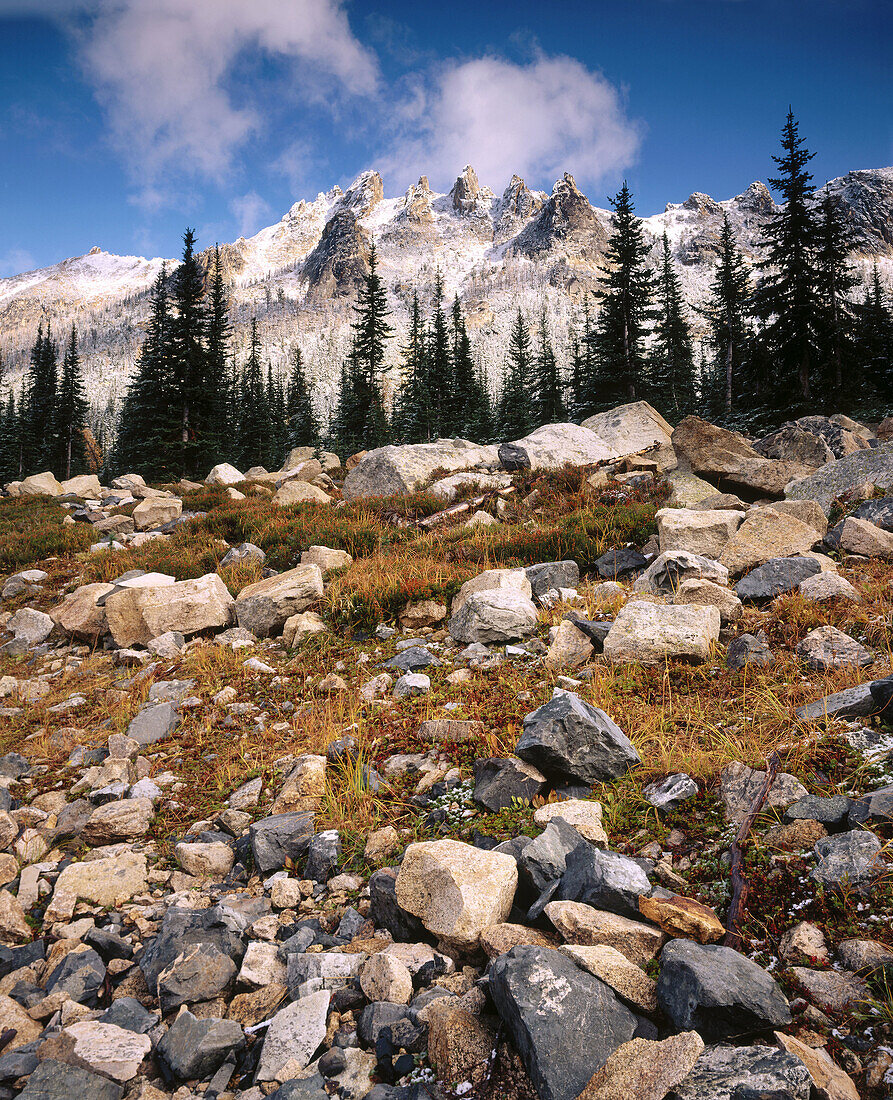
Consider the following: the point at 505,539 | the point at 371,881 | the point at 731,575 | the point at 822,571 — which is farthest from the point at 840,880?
the point at 505,539

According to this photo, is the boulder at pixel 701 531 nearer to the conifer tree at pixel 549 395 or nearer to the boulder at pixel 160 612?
the boulder at pixel 160 612

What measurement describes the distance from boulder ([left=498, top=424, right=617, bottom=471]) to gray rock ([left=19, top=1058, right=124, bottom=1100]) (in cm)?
1340

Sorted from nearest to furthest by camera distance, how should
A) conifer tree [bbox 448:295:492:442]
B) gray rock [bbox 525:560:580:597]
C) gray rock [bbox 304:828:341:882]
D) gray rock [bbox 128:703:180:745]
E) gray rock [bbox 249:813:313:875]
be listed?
gray rock [bbox 304:828:341:882] → gray rock [bbox 249:813:313:875] → gray rock [bbox 128:703:180:745] → gray rock [bbox 525:560:580:597] → conifer tree [bbox 448:295:492:442]

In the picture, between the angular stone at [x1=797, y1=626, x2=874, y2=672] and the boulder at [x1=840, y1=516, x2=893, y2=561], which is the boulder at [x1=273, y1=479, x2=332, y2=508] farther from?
the angular stone at [x1=797, y1=626, x2=874, y2=672]

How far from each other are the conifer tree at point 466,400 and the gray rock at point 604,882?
37.8 metres

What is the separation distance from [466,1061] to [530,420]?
39.6m

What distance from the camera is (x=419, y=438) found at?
128 ft

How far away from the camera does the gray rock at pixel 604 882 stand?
6.82ft

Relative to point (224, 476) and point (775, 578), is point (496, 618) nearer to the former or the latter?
point (775, 578)

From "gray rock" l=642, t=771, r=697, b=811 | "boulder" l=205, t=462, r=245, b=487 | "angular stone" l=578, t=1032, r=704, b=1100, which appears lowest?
"angular stone" l=578, t=1032, r=704, b=1100

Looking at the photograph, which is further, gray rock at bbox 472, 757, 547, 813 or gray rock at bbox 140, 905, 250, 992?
gray rock at bbox 472, 757, 547, 813

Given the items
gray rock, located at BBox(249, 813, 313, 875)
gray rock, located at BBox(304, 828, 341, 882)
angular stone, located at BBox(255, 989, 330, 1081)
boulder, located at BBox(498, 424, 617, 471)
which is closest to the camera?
angular stone, located at BBox(255, 989, 330, 1081)

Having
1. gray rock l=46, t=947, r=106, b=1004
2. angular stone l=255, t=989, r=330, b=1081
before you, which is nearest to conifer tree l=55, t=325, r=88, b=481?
gray rock l=46, t=947, r=106, b=1004

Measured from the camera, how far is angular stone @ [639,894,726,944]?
6.31ft
